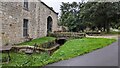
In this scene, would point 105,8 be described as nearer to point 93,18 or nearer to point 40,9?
point 93,18

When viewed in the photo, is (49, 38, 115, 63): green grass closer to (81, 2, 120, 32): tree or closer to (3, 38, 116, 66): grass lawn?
(3, 38, 116, 66): grass lawn

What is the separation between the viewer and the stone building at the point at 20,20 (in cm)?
1083

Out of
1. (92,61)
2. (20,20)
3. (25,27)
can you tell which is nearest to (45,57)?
(92,61)

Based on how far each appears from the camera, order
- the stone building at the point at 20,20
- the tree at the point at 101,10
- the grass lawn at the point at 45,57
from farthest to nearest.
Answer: the tree at the point at 101,10, the stone building at the point at 20,20, the grass lawn at the point at 45,57

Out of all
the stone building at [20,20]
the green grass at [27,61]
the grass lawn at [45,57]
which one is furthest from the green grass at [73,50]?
the stone building at [20,20]

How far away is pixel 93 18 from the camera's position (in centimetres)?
3014

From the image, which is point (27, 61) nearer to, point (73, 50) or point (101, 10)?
point (73, 50)

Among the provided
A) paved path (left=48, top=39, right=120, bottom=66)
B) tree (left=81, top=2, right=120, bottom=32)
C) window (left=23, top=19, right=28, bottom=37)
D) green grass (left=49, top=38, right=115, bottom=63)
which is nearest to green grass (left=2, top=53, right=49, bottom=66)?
green grass (left=49, top=38, right=115, bottom=63)

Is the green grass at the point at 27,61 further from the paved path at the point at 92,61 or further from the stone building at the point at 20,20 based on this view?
the stone building at the point at 20,20

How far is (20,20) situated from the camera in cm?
1350

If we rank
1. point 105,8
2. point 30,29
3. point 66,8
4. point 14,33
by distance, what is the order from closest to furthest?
1. point 14,33
2. point 30,29
3. point 105,8
4. point 66,8

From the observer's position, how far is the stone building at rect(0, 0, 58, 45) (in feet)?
35.5

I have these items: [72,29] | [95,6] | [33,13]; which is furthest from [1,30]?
[72,29]

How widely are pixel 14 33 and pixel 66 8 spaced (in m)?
37.6
